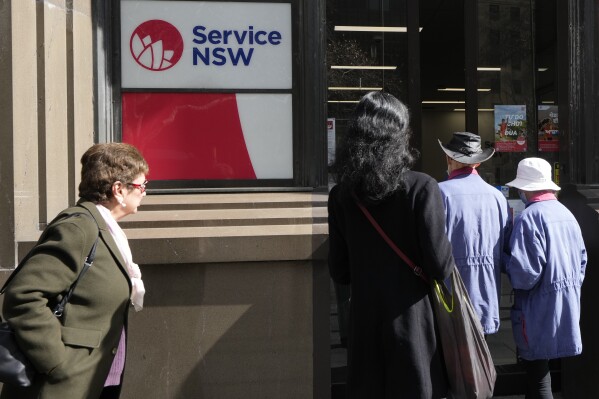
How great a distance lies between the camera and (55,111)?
4.50m

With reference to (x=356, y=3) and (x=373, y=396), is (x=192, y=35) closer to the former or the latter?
(x=356, y=3)

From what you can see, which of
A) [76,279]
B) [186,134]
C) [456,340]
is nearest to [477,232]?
[456,340]

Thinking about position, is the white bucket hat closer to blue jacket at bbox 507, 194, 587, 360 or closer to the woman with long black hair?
blue jacket at bbox 507, 194, 587, 360

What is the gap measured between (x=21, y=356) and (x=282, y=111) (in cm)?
296

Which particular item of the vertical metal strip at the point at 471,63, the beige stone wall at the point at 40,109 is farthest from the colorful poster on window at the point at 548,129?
the beige stone wall at the point at 40,109

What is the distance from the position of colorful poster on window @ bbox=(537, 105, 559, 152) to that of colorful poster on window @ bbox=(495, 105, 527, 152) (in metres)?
0.13

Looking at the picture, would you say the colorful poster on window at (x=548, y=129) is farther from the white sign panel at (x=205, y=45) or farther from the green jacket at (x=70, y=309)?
the green jacket at (x=70, y=309)

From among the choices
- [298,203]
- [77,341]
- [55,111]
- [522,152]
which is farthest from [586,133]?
[77,341]

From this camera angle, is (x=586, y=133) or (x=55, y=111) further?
(x=586, y=133)

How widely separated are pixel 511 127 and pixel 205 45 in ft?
8.55

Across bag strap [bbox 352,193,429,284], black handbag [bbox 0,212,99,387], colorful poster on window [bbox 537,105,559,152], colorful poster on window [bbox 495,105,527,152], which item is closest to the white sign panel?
colorful poster on window [bbox 495,105,527,152]

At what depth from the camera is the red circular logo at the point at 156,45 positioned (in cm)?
499

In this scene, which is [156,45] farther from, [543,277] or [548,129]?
[548,129]

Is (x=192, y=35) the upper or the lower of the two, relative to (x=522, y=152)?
upper
